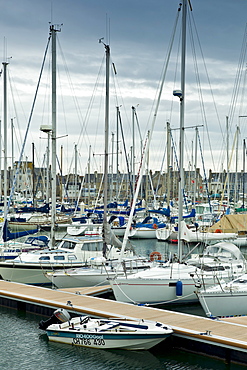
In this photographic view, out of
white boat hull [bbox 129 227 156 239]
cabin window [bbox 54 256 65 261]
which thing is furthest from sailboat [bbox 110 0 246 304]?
white boat hull [bbox 129 227 156 239]

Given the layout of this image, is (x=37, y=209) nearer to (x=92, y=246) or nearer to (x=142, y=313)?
(x=92, y=246)

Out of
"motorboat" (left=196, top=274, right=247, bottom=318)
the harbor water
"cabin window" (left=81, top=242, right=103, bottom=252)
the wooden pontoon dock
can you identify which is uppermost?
"cabin window" (left=81, top=242, right=103, bottom=252)

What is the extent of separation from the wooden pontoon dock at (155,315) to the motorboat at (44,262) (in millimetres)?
1322

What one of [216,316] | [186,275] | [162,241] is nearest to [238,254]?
[186,275]

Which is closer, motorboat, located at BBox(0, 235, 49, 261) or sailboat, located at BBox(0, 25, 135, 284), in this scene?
sailboat, located at BBox(0, 25, 135, 284)

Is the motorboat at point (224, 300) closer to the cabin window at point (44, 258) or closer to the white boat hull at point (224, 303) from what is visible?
the white boat hull at point (224, 303)

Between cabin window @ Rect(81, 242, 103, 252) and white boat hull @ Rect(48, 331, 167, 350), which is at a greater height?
cabin window @ Rect(81, 242, 103, 252)

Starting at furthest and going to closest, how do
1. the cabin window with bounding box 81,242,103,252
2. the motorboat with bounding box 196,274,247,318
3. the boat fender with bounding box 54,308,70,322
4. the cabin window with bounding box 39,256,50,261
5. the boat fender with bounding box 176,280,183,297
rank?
1. the cabin window with bounding box 81,242,103,252
2. the cabin window with bounding box 39,256,50,261
3. the boat fender with bounding box 176,280,183,297
4. the motorboat with bounding box 196,274,247,318
5. the boat fender with bounding box 54,308,70,322

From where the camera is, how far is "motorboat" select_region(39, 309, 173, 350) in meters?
16.3

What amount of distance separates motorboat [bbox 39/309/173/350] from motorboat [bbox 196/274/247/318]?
291 centimetres

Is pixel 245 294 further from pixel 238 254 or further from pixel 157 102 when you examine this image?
pixel 157 102

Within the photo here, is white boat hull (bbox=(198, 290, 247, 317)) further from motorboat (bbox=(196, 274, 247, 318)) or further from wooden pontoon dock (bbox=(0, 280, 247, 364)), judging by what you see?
wooden pontoon dock (bbox=(0, 280, 247, 364))

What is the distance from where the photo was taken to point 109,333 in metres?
16.5

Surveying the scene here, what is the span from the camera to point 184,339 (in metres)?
16.9
